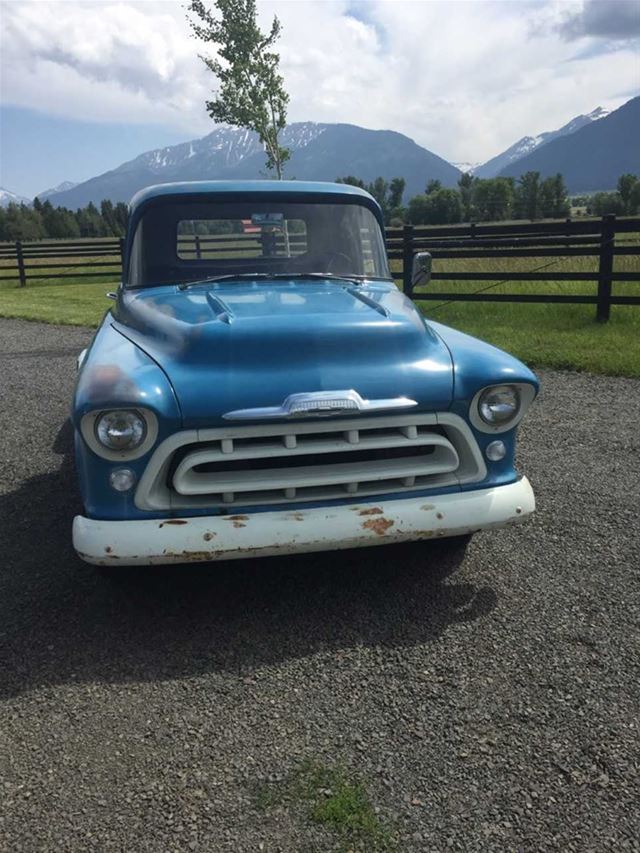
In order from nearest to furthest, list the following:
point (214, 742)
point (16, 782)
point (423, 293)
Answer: point (16, 782) < point (214, 742) < point (423, 293)

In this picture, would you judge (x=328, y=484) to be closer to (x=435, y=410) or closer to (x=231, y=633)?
(x=435, y=410)

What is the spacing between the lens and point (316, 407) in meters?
2.67

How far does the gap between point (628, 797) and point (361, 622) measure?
1.20 metres

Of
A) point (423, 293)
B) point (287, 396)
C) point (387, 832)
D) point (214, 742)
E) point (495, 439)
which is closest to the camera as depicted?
point (387, 832)

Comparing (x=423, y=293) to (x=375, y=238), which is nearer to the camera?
(x=375, y=238)

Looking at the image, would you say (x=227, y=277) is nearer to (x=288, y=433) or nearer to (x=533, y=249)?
(x=288, y=433)

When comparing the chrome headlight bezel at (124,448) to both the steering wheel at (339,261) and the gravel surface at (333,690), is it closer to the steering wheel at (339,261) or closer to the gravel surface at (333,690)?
the gravel surface at (333,690)

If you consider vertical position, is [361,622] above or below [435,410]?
below

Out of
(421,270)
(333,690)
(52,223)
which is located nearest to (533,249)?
(421,270)

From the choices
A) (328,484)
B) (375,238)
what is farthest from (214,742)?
(375,238)

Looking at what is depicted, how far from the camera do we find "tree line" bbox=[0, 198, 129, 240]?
360 feet

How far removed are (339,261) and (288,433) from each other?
1849 mm

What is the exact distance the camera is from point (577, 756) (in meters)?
2.11

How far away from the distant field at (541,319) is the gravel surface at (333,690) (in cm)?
425
